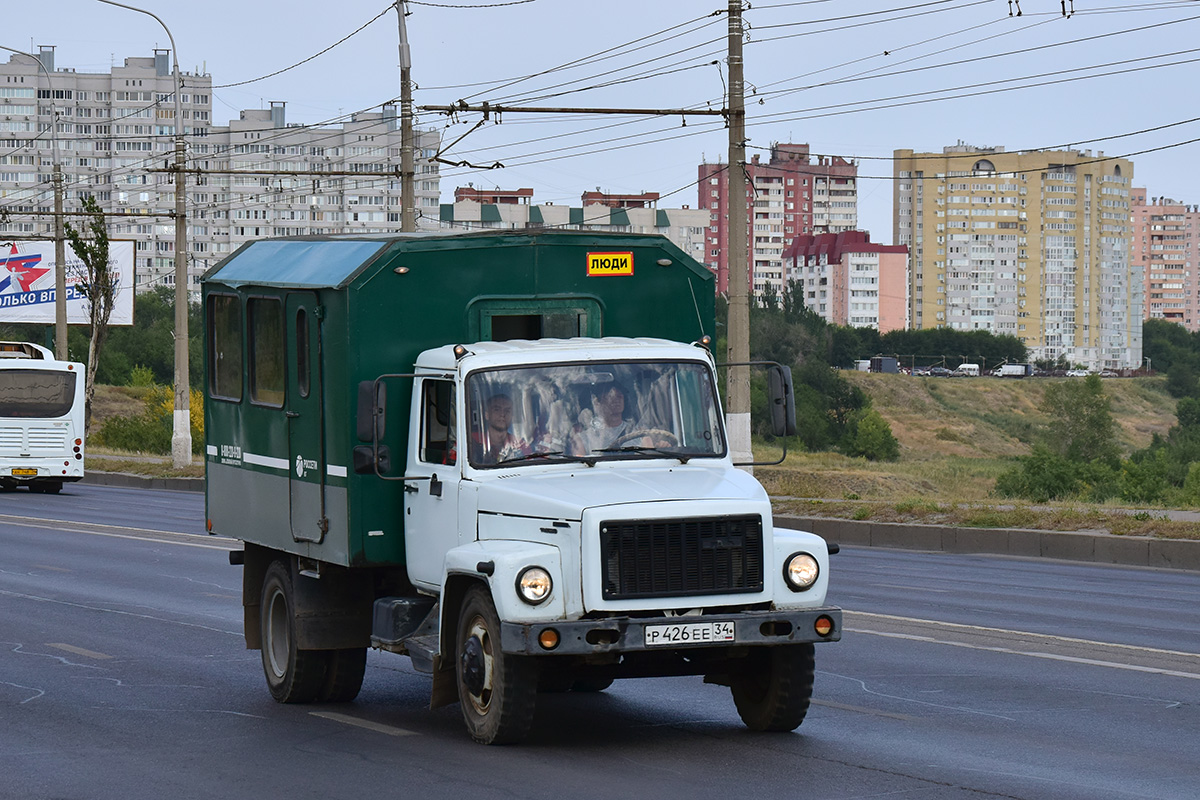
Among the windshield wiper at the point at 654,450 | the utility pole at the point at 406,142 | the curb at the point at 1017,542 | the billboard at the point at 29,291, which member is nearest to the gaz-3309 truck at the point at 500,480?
the windshield wiper at the point at 654,450

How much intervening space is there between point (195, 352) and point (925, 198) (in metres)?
120

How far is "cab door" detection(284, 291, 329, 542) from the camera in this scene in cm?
960

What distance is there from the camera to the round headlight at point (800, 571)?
8.20 metres

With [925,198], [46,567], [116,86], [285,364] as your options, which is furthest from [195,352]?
[925,198]

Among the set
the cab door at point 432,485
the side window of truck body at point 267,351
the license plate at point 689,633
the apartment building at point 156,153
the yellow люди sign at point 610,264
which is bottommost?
the license plate at point 689,633

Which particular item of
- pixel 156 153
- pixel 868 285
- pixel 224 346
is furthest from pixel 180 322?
pixel 868 285

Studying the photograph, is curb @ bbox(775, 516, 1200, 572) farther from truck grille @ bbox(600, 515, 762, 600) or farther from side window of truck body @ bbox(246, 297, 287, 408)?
truck grille @ bbox(600, 515, 762, 600)

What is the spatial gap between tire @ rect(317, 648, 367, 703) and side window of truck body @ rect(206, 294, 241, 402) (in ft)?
5.88

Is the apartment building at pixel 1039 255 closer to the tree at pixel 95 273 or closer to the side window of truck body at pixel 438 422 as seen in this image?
the tree at pixel 95 273

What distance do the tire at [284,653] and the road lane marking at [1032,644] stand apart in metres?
4.58

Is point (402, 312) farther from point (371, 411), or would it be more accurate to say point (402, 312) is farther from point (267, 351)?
point (267, 351)

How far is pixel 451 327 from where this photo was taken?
9.50 metres

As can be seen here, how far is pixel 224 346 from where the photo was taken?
36.3 ft

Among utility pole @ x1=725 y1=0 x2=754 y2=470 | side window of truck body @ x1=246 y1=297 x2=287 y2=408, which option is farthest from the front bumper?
utility pole @ x1=725 y1=0 x2=754 y2=470
